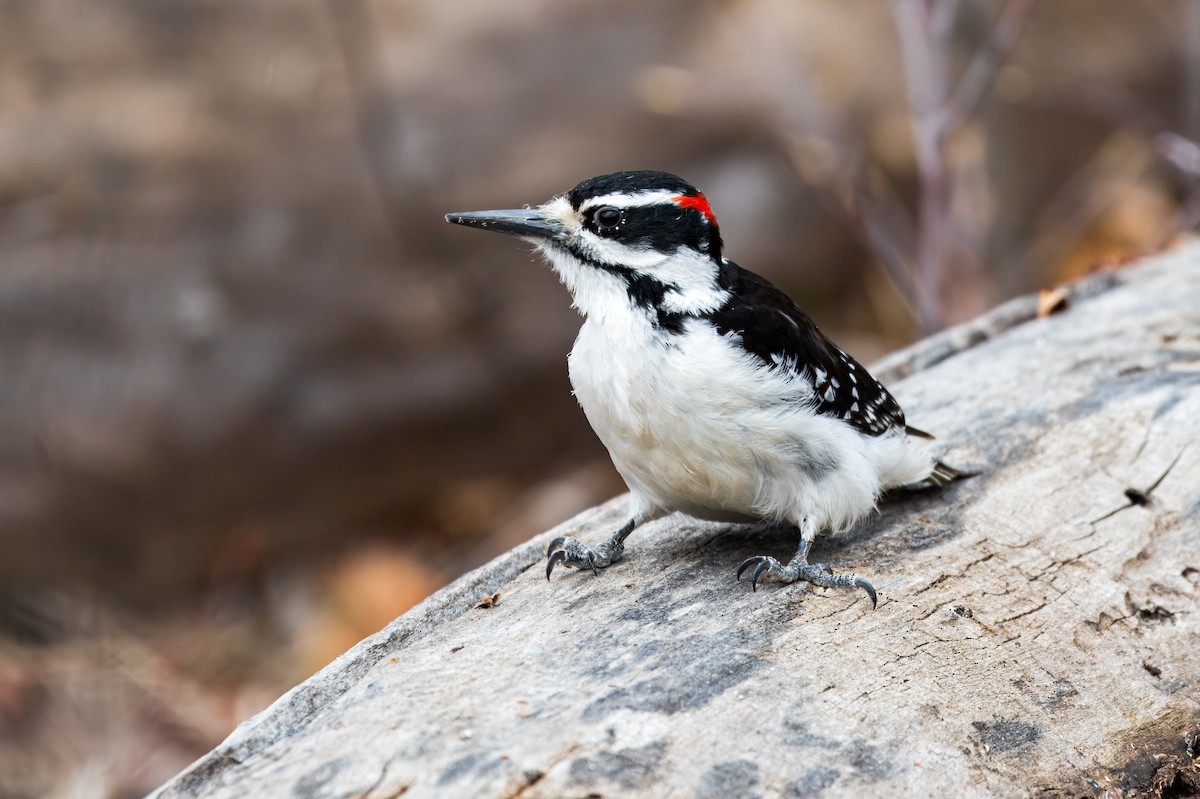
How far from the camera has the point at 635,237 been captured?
11.2 feet

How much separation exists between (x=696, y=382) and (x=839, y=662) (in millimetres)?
819

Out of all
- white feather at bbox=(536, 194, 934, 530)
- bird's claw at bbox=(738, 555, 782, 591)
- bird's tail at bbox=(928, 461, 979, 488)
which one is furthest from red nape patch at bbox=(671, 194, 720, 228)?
bird's tail at bbox=(928, 461, 979, 488)

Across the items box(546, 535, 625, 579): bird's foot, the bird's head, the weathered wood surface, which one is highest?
the bird's head

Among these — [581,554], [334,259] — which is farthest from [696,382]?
[334,259]

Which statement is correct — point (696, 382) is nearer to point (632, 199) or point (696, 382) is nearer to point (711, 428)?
point (711, 428)

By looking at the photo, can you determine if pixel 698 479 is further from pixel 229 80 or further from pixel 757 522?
pixel 229 80

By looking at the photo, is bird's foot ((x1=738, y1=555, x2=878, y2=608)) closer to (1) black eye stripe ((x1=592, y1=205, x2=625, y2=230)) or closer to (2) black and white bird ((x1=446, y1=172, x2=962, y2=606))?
(2) black and white bird ((x1=446, y1=172, x2=962, y2=606))

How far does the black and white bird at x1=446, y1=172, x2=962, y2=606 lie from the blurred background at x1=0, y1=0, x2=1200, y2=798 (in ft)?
9.28

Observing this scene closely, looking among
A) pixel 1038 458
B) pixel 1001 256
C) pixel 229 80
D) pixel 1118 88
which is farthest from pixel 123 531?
pixel 1118 88

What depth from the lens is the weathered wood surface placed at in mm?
2502

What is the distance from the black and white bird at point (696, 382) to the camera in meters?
3.21

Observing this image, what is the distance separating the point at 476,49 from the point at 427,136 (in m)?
0.65

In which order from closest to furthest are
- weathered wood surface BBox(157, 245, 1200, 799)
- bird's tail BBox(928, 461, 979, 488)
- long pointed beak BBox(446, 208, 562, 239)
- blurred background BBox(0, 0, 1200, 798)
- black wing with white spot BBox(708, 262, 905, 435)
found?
1. weathered wood surface BBox(157, 245, 1200, 799)
2. black wing with white spot BBox(708, 262, 905, 435)
3. long pointed beak BBox(446, 208, 562, 239)
4. bird's tail BBox(928, 461, 979, 488)
5. blurred background BBox(0, 0, 1200, 798)

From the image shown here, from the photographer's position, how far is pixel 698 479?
3.24 meters
